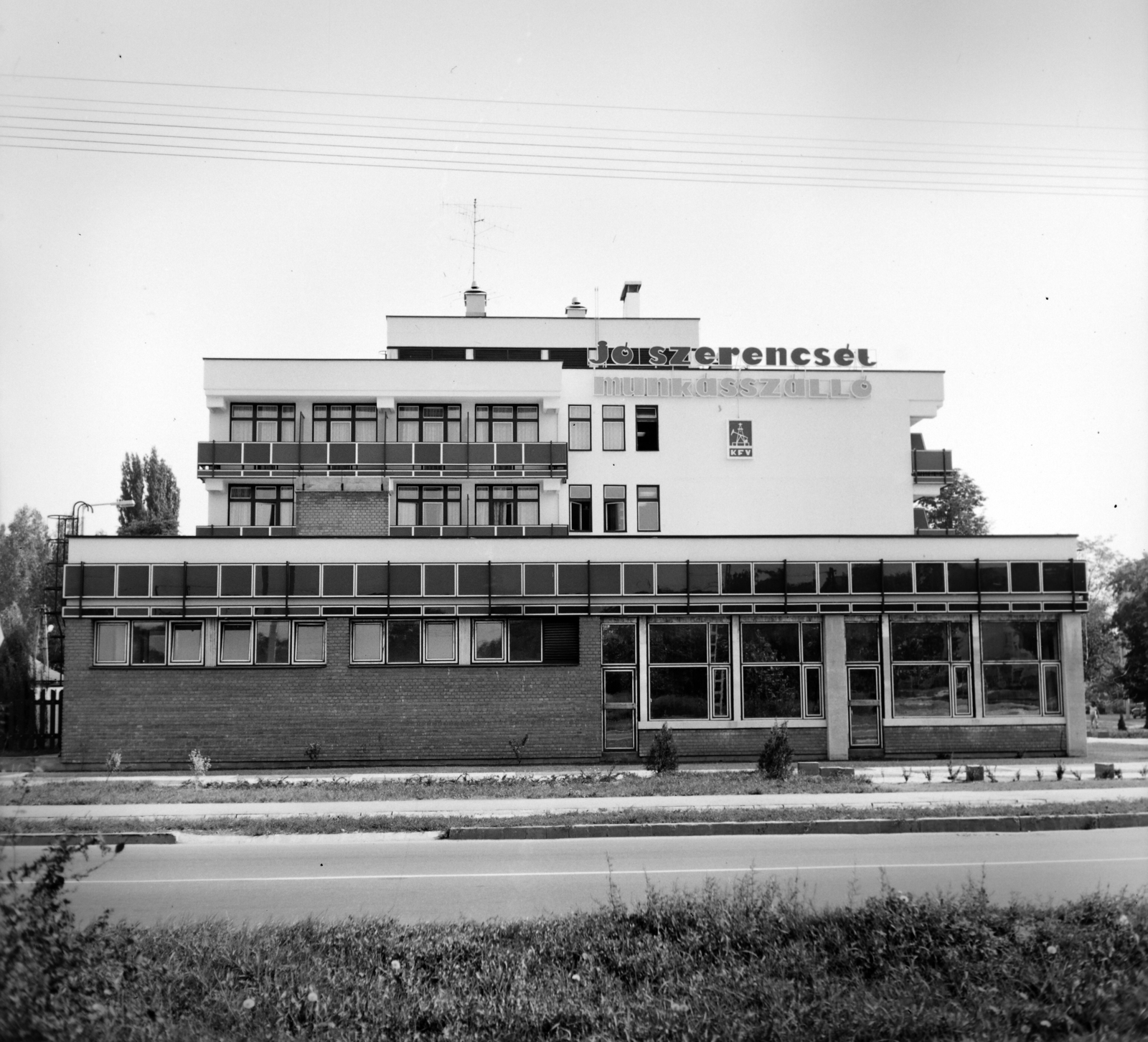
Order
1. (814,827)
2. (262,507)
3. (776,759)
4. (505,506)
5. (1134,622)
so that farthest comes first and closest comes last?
(1134,622)
(505,506)
(262,507)
(776,759)
(814,827)

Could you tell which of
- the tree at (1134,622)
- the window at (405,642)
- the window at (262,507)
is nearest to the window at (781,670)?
the window at (405,642)

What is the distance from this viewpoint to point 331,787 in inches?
845

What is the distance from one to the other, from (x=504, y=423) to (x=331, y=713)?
1508cm

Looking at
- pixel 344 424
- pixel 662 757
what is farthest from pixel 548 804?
pixel 344 424

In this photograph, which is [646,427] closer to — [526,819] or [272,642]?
[272,642]

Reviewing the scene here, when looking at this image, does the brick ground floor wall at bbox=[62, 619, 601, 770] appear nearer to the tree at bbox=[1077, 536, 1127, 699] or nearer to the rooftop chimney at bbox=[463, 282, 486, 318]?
the rooftop chimney at bbox=[463, 282, 486, 318]

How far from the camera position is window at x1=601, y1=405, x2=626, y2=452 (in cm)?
4203

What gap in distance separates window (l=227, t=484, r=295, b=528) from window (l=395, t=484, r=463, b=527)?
366 centimetres

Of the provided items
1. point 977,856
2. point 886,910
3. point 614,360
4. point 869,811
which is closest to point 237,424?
point 614,360

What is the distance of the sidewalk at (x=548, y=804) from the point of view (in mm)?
17578

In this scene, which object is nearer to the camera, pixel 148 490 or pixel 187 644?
pixel 187 644

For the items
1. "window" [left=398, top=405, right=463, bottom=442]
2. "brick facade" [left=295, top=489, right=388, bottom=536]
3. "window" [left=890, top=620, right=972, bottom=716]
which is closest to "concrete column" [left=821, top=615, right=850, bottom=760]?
"window" [left=890, top=620, right=972, bottom=716]

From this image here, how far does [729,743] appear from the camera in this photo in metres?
29.5

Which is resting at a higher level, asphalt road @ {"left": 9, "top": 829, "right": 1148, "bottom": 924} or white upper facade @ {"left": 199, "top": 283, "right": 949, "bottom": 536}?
white upper facade @ {"left": 199, "top": 283, "right": 949, "bottom": 536}
